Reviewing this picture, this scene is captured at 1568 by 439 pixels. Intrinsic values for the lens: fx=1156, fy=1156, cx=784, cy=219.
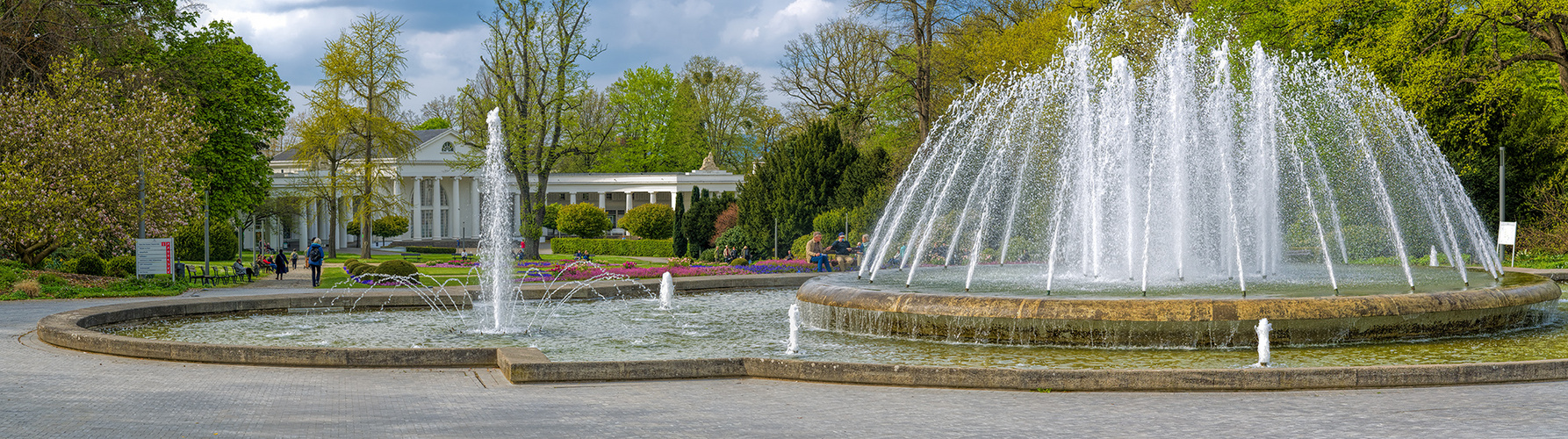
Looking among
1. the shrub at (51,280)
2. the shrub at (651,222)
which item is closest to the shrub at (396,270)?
the shrub at (51,280)

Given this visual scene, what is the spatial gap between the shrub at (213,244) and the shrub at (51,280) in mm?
22299

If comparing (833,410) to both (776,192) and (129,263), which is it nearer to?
(129,263)

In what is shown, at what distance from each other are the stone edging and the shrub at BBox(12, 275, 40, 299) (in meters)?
11.7

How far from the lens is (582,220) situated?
209 feet

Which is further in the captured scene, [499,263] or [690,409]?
[499,263]

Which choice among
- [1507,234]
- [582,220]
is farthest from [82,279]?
[582,220]

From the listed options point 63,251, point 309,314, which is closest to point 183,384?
point 309,314

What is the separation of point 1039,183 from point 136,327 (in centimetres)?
2783

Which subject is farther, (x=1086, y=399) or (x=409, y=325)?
(x=409, y=325)

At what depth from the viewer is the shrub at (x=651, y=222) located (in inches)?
2357

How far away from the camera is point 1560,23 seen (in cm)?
3219

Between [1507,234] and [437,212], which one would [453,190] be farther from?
[1507,234]

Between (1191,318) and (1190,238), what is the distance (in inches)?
252

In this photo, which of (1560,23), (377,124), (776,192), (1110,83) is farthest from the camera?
(377,124)
